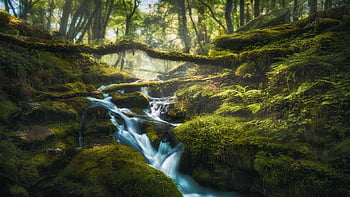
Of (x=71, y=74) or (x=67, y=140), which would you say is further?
(x=71, y=74)

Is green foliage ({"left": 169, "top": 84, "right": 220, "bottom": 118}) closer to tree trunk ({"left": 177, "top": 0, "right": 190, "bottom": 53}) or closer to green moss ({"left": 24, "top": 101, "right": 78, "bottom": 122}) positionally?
green moss ({"left": 24, "top": 101, "right": 78, "bottom": 122})

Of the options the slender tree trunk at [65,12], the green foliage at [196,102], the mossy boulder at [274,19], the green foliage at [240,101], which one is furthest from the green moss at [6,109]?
the mossy boulder at [274,19]

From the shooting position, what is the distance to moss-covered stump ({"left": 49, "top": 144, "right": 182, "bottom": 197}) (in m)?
3.62

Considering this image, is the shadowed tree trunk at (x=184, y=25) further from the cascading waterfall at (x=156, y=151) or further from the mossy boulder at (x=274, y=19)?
the cascading waterfall at (x=156, y=151)

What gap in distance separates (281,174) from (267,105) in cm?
228

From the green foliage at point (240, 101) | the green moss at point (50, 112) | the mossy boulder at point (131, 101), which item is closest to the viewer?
the green moss at point (50, 112)

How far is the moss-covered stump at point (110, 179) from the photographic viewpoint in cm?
362

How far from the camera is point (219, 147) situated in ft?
15.7

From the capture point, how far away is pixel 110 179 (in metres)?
3.80

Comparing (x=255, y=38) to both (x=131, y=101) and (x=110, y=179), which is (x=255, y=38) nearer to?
(x=131, y=101)

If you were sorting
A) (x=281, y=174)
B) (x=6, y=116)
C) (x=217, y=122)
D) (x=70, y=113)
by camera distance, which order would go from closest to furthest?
(x=281, y=174) < (x=6, y=116) < (x=217, y=122) < (x=70, y=113)

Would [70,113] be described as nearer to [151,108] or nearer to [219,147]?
[151,108]

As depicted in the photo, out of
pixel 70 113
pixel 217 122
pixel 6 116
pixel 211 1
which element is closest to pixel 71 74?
pixel 70 113

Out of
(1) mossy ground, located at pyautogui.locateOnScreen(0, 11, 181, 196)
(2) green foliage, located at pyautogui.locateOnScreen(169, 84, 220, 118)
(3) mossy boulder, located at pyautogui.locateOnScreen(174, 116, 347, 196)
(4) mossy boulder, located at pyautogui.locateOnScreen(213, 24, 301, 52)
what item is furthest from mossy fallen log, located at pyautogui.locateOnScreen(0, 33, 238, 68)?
(3) mossy boulder, located at pyautogui.locateOnScreen(174, 116, 347, 196)
